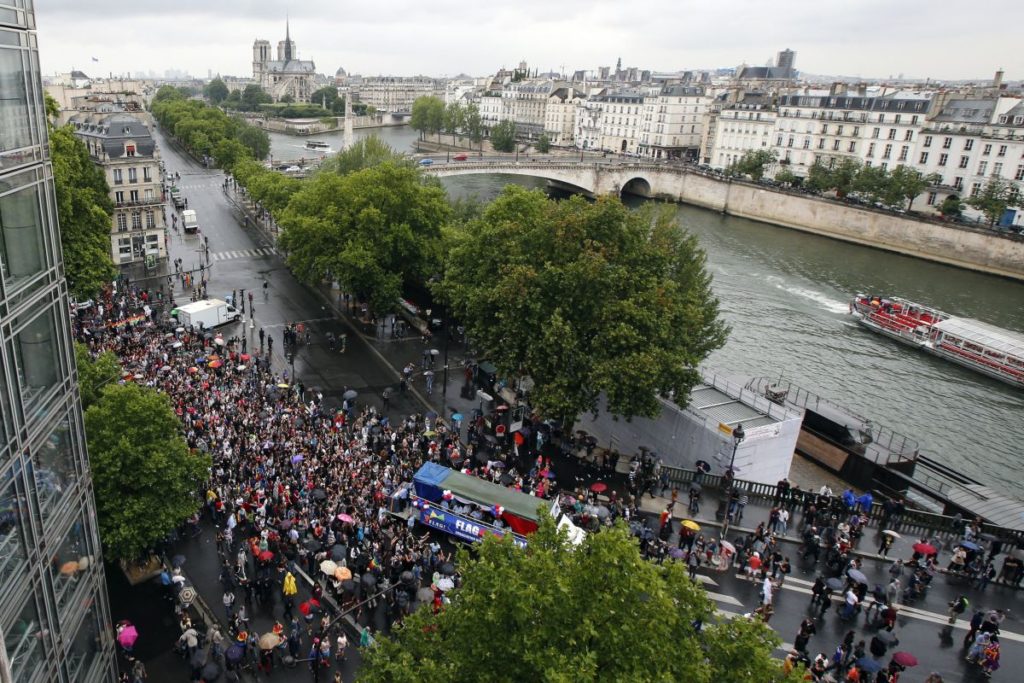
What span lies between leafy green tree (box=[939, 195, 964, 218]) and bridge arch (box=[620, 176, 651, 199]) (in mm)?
37017

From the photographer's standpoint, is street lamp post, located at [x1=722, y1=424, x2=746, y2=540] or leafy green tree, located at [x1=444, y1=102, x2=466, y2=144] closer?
street lamp post, located at [x1=722, y1=424, x2=746, y2=540]

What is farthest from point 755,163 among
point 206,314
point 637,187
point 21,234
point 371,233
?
point 21,234

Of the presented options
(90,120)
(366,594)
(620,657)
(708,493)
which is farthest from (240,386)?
(90,120)

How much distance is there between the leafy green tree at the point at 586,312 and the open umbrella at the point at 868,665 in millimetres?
10127

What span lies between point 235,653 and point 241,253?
1709 inches

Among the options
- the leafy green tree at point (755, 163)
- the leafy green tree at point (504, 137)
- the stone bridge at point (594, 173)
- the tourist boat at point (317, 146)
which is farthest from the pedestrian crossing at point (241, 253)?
the tourist boat at point (317, 146)

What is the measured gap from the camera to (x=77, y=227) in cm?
3366

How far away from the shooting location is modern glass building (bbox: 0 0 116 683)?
8.01 metres

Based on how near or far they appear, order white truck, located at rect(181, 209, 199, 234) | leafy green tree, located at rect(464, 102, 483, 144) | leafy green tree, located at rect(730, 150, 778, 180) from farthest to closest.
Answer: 1. leafy green tree, located at rect(464, 102, 483, 144)
2. leafy green tree, located at rect(730, 150, 778, 180)
3. white truck, located at rect(181, 209, 199, 234)

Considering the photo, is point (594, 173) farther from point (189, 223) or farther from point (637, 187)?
point (189, 223)

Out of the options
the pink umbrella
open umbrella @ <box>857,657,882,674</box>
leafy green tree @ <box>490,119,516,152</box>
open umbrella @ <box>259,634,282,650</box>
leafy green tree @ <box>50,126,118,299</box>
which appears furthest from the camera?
leafy green tree @ <box>490,119,516,152</box>

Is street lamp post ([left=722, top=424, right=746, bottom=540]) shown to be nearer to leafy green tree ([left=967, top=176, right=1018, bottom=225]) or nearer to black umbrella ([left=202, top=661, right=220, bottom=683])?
black umbrella ([left=202, top=661, right=220, bottom=683])

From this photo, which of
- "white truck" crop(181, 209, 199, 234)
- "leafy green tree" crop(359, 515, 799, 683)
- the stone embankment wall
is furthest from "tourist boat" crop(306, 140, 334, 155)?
"leafy green tree" crop(359, 515, 799, 683)

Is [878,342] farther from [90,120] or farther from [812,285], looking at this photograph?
[90,120]
